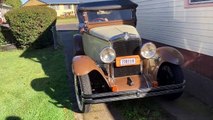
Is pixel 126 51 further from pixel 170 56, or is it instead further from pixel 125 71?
pixel 170 56

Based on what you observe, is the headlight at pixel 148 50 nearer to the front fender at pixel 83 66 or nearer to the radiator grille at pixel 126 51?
the radiator grille at pixel 126 51

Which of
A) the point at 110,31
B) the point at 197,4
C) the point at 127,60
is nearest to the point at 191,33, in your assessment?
the point at 197,4

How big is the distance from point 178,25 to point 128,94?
11.3 ft

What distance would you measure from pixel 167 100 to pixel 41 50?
9.13 meters

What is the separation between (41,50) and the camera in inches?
563

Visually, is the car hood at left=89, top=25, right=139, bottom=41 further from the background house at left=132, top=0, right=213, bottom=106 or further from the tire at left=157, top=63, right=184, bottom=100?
the background house at left=132, top=0, right=213, bottom=106

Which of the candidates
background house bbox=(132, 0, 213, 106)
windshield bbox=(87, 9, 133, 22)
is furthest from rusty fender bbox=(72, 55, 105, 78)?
background house bbox=(132, 0, 213, 106)

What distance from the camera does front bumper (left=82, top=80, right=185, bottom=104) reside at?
5.43 meters

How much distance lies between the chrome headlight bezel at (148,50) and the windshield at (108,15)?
194 cm

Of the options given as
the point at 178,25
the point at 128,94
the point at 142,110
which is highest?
the point at 178,25

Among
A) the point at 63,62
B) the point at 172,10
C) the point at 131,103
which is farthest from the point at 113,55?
the point at 63,62

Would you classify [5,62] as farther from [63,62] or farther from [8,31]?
[8,31]

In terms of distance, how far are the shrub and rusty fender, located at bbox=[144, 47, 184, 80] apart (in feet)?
28.5

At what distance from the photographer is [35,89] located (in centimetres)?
769
